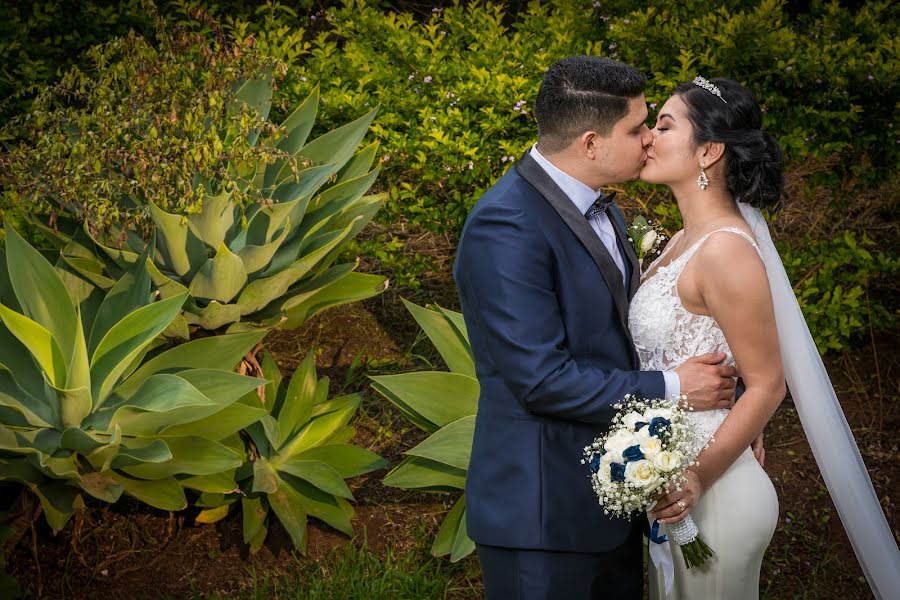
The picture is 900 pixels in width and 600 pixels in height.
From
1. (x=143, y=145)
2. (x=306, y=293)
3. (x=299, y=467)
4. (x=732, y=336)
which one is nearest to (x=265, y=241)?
(x=306, y=293)

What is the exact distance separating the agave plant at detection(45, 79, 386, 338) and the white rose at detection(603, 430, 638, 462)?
5.88ft

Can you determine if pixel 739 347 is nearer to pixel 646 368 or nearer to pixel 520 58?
pixel 646 368

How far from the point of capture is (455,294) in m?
5.72

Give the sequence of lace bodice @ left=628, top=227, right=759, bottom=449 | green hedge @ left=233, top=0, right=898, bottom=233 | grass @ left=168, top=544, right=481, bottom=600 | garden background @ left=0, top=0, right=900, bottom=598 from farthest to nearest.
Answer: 1. green hedge @ left=233, top=0, right=898, bottom=233
2. grass @ left=168, top=544, right=481, bottom=600
3. garden background @ left=0, top=0, right=900, bottom=598
4. lace bodice @ left=628, top=227, right=759, bottom=449

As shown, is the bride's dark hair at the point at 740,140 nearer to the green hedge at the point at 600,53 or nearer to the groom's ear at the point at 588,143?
the groom's ear at the point at 588,143

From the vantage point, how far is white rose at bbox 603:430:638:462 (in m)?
2.52

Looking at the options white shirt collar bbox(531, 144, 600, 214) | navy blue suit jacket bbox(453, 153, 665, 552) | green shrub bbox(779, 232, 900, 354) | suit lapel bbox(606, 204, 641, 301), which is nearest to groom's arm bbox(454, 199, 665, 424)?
navy blue suit jacket bbox(453, 153, 665, 552)

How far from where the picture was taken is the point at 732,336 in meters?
2.83

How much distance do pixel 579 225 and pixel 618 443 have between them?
1.94 ft

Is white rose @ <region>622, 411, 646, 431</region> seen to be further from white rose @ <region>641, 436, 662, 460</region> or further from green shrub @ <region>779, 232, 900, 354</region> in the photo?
green shrub @ <region>779, 232, 900, 354</region>

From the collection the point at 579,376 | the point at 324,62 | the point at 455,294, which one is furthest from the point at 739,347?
the point at 324,62

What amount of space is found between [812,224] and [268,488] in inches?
137

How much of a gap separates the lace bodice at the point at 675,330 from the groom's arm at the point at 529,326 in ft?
1.03

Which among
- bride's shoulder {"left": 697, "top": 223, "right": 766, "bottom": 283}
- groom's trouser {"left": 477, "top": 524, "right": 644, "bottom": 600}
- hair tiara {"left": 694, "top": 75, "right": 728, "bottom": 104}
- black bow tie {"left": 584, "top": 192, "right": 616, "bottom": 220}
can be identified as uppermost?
hair tiara {"left": 694, "top": 75, "right": 728, "bottom": 104}
